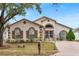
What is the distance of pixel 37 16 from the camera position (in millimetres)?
92875

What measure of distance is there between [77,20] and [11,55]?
0.76 meters

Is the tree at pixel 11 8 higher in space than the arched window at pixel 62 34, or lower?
higher

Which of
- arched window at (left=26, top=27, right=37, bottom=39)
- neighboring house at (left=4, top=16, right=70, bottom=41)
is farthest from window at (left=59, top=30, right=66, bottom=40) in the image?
arched window at (left=26, top=27, right=37, bottom=39)

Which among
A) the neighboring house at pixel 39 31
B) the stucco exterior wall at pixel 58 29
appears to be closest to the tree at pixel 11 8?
the neighboring house at pixel 39 31

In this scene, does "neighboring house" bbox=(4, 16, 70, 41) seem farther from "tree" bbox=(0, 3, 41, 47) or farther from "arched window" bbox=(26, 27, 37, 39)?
"tree" bbox=(0, 3, 41, 47)

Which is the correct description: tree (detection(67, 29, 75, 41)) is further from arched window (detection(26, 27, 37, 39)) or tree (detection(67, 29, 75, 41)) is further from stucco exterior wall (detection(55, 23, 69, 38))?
arched window (detection(26, 27, 37, 39))

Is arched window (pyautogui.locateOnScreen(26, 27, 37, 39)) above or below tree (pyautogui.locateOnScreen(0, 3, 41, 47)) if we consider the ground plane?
below

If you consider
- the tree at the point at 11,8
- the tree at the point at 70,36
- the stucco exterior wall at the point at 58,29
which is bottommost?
the tree at the point at 70,36

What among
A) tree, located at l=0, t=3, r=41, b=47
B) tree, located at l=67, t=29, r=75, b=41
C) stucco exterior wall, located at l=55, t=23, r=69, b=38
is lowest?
tree, located at l=67, t=29, r=75, b=41

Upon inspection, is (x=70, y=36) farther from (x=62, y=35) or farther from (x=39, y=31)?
(x=39, y=31)

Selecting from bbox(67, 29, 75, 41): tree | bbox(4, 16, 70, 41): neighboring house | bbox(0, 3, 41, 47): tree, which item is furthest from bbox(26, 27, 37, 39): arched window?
bbox(67, 29, 75, 41): tree

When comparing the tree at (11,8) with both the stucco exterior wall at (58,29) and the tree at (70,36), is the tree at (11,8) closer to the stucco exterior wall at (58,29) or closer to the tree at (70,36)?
the stucco exterior wall at (58,29)

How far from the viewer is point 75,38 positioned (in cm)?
9294

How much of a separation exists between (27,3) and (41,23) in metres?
0.25
